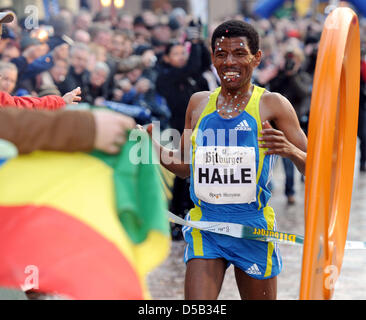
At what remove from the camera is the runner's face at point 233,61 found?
12.0 ft

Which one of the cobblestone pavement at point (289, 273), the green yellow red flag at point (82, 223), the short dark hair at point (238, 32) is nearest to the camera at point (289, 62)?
the cobblestone pavement at point (289, 273)

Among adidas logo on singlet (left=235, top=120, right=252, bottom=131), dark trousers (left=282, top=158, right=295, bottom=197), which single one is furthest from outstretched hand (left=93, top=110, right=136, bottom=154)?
dark trousers (left=282, top=158, right=295, bottom=197)

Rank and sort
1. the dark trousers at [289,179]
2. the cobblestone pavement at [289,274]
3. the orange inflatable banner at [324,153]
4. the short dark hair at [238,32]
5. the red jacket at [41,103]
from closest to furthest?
the orange inflatable banner at [324,153] < the red jacket at [41,103] < the short dark hair at [238,32] < the cobblestone pavement at [289,274] < the dark trousers at [289,179]

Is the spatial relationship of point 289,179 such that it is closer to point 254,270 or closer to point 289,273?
point 289,273

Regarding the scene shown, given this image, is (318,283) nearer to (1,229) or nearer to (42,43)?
(1,229)

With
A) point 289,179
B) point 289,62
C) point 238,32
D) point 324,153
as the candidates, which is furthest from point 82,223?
point 289,62

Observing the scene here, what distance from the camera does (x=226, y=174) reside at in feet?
11.9

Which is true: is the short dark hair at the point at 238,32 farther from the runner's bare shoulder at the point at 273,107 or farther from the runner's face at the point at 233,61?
the runner's bare shoulder at the point at 273,107

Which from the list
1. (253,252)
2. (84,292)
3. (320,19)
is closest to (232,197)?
(253,252)

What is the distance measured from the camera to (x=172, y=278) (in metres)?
6.13

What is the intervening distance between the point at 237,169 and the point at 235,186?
0.27 feet

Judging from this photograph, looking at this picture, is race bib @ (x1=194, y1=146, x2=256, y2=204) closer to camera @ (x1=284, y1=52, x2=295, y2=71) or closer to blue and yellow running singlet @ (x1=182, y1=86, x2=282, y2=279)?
blue and yellow running singlet @ (x1=182, y1=86, x2=282, y2=279)
